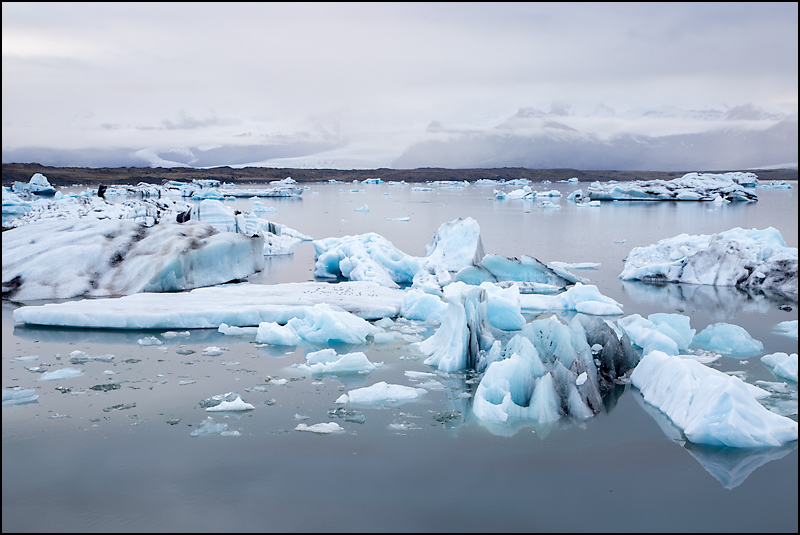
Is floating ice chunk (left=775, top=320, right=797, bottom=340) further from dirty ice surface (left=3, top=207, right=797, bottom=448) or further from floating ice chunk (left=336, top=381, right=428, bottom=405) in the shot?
floating ice chunk (left=336, top=381, right=428, bottom=405)

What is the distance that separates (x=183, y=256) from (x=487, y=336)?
6.22m

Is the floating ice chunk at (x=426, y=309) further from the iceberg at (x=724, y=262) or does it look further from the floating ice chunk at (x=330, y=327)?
the iceberg at (x=724, y=262)

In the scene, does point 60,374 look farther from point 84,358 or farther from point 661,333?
point 661,333

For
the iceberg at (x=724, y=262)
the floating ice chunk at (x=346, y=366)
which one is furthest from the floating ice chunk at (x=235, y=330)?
the iceberg at (x=724, y=262)

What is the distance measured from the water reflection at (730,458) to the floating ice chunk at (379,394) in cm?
238

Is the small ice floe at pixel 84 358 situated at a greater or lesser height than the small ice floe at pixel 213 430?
greater

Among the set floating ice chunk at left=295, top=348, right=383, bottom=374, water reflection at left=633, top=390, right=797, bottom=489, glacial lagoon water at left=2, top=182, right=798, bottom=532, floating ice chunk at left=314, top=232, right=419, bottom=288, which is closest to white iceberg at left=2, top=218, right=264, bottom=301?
floating ice chunk at left=314, top=232, right=419, bottom=288

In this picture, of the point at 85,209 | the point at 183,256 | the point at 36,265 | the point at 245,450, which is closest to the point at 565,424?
the point at 245,450

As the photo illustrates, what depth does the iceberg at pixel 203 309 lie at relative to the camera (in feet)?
27.6

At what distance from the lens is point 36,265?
1077cm

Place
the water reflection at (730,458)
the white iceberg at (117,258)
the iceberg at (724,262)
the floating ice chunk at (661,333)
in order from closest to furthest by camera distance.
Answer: the water reflection at (730,458), the floating ice chunk at (661,333), the white iceberg at (117,258), the iceberg at (724,262)

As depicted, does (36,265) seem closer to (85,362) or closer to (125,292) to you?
(125,292)

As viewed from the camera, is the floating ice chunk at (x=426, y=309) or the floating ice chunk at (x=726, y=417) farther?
the floating ice chunk at (x=426, y=309)

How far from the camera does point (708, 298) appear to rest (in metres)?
11.0
